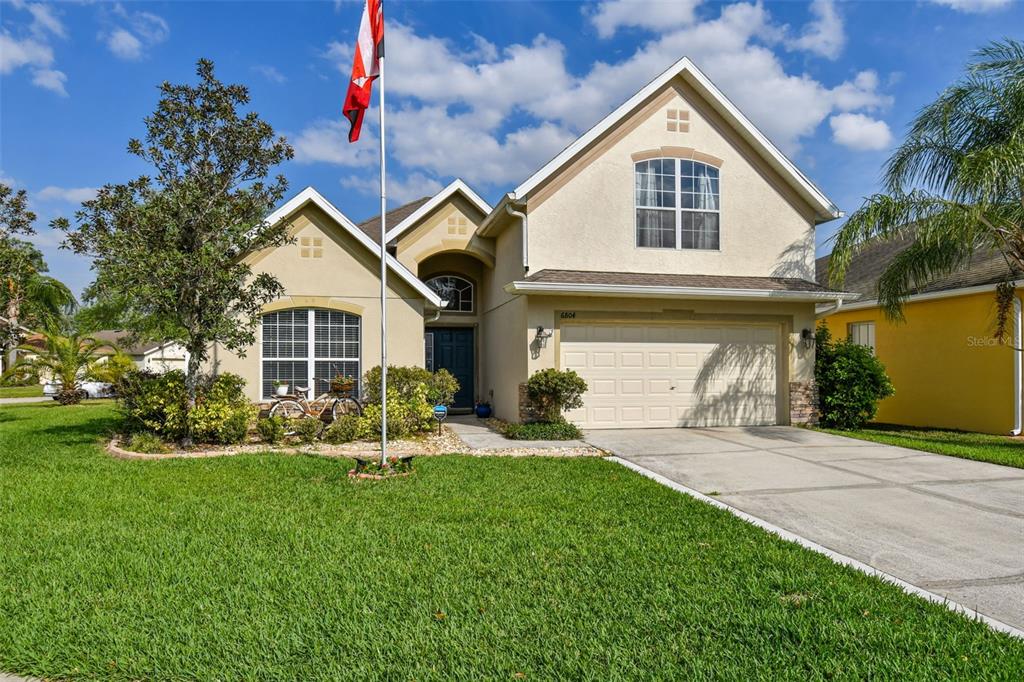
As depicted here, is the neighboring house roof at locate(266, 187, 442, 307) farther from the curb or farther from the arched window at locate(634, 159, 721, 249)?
the curb

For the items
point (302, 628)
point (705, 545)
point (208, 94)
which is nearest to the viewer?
point (302, 628)

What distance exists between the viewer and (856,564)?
5.17 metres

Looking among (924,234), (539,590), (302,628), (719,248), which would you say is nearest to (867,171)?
(924,234)

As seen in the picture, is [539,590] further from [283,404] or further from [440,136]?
[440,136]

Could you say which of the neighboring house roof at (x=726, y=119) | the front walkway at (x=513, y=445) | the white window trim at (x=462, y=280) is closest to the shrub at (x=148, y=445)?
the front walkway at (x=513, y=445)

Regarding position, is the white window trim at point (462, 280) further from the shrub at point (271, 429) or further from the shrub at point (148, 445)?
the shrub at point (148, 445)

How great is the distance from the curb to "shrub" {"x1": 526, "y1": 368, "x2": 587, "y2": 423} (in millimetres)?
4353

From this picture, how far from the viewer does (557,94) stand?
15609 millimetres

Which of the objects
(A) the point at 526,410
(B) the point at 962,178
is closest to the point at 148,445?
(A) the point at 526,410

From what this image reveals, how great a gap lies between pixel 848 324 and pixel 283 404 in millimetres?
16074

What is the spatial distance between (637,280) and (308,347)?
24.5 ft

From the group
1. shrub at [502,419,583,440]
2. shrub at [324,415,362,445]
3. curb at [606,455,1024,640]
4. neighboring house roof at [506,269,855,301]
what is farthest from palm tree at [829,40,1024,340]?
shrub at [324,415,362,445]

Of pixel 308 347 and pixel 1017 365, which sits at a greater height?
pixel 308 347

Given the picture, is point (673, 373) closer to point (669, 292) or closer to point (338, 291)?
point (669, 292)
